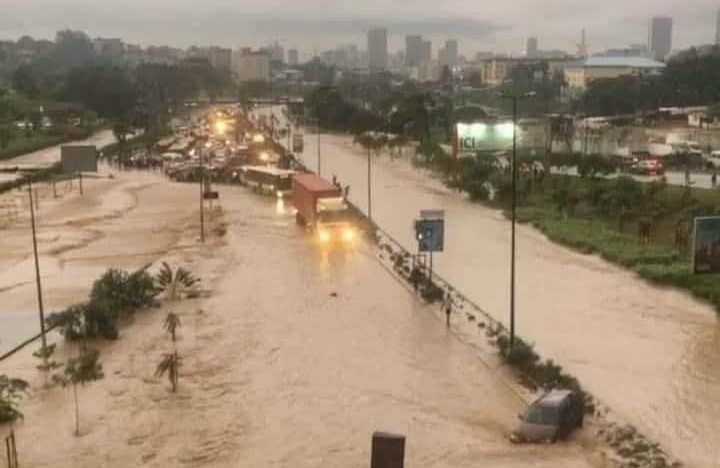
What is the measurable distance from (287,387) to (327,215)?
10908 millimetres

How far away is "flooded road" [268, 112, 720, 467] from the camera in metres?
10.6

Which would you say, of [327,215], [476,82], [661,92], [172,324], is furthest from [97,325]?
[476,82]

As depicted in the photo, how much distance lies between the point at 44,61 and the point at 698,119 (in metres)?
106

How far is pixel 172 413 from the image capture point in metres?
10.6

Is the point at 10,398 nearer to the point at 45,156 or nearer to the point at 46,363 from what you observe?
A: the point at 46,363

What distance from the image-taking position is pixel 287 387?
37.7 feet

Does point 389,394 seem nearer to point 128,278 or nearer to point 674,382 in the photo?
point 674,382

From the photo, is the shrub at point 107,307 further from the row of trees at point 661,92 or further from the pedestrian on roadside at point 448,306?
the row of trees at point 661,92

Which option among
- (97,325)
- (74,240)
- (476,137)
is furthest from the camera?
(476,137)

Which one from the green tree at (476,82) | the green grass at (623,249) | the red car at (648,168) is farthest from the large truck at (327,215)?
the green tree at (476,82)

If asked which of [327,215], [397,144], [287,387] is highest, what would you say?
[397,144]

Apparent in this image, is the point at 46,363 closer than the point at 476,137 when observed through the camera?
Yes

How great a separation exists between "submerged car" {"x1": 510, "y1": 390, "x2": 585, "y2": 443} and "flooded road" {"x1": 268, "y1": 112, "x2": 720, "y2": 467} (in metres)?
0.97

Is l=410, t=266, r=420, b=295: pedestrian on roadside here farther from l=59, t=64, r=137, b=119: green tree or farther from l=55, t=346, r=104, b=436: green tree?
l=59, t=64, r=137, b=119: green tree
